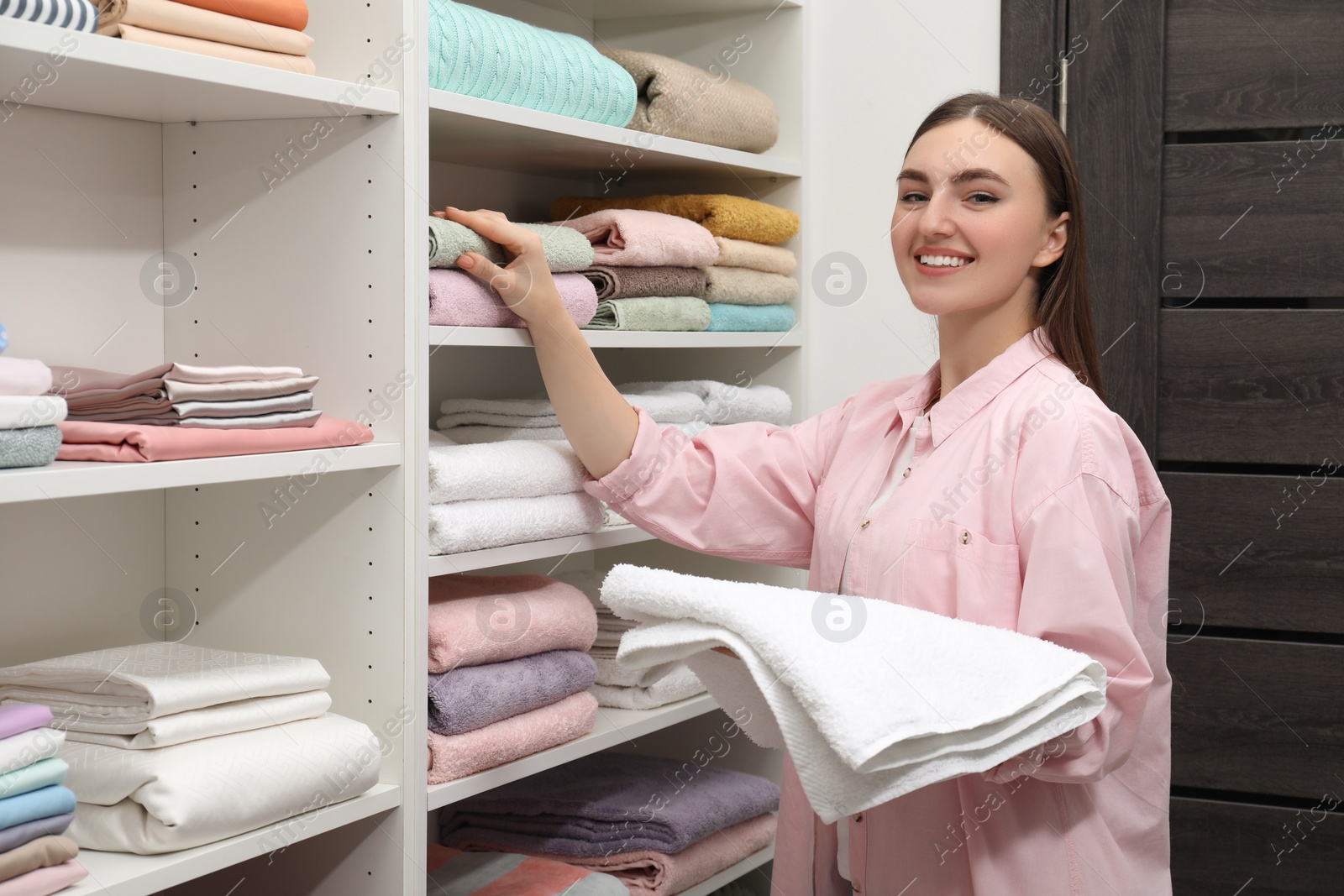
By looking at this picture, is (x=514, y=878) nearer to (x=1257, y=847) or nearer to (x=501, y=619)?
(x=501, y=619)

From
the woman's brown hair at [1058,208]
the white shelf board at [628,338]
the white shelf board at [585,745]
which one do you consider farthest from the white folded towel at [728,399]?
the woman's brown hair at [1058,208]

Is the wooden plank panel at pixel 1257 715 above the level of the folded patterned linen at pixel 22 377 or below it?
below

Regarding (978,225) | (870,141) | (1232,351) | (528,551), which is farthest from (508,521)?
(1232,351)

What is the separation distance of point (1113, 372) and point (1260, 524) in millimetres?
294

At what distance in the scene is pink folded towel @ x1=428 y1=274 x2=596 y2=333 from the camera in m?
1.22

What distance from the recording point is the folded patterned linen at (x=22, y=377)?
0.89 m

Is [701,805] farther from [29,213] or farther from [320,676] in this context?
[29,213]

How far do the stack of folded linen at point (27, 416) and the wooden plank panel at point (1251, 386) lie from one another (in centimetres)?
144

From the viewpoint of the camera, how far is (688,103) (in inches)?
62.1

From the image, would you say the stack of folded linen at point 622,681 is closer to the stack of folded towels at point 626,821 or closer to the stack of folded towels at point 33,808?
the stack of folded towels at point 626,821

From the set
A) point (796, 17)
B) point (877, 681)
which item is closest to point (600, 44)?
point (796, 17)

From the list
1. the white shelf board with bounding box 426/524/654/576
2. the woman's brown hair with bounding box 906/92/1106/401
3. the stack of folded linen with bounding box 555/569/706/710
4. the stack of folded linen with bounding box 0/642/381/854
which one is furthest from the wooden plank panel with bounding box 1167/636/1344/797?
the stack of folded linen with bounding box 0/642/381/854

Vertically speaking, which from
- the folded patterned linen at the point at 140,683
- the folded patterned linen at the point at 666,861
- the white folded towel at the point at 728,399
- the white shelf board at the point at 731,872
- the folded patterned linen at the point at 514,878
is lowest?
the white shelf board at the point at 731,872

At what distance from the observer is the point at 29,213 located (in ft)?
3.86
